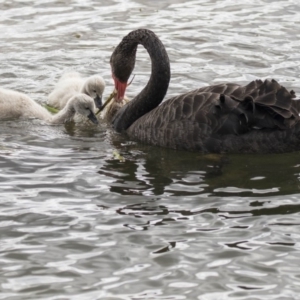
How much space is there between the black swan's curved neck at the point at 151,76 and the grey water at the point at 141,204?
20 cm

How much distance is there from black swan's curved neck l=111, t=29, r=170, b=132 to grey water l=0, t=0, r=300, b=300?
7.8 inches

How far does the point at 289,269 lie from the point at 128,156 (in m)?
2.37

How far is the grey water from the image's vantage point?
4762 mm

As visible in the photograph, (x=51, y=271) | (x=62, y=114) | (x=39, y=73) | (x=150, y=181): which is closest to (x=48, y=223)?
(x=51, y=271)

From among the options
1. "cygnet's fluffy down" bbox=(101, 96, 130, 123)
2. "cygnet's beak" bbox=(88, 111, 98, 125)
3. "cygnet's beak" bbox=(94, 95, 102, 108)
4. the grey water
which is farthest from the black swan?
"cygnet's beak" bbox=(94, 95, 102, 108)

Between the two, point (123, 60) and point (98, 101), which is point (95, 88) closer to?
point (98, 101)

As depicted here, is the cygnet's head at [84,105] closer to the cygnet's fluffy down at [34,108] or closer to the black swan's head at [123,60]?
the cygnet's fluffy down at [34,108]

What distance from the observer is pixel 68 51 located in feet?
32.8

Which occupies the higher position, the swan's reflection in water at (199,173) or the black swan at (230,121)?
the black swan at (230,121)

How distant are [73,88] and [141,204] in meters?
2.83

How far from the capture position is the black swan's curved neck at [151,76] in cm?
751

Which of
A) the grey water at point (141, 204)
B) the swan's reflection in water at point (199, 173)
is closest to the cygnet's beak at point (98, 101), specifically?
the grey water at point (141, 204)

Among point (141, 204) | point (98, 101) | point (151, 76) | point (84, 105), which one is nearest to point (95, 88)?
point (98, 101)

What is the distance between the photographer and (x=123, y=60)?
7965 mm
